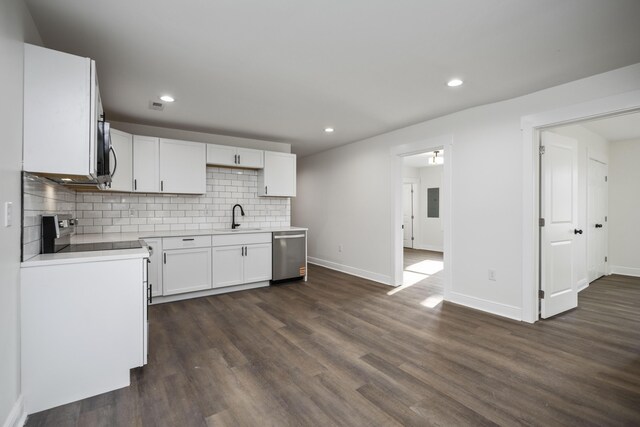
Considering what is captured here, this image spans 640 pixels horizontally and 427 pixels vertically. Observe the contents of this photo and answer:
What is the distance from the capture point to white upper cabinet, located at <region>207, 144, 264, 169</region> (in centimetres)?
448

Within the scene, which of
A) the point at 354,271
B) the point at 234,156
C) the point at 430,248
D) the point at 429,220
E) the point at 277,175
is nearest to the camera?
the point at 234,156

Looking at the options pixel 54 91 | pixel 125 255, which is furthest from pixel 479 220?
pixel 54 91

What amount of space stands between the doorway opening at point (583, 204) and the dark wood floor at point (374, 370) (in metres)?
0.52

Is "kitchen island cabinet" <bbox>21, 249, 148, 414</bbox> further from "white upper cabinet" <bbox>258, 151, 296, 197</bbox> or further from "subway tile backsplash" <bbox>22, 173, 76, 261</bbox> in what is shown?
"white upper cabinet" <bbox>258, 151, 296, 197</bbox>

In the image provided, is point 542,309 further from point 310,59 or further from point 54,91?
point 54,91

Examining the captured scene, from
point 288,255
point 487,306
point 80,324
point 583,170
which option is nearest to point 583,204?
point 583,170

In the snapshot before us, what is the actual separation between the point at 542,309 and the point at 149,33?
14.5 feet

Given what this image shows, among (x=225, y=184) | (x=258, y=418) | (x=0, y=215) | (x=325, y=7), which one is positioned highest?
(x=325, y=7)

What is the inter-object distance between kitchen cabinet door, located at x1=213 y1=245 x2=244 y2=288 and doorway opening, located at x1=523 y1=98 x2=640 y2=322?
139 inches

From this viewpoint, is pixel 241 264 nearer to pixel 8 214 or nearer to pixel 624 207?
pixel 8 214

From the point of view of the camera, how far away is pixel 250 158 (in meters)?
4.78

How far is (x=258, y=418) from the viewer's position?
176cm

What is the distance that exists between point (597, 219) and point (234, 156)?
608 centimetres

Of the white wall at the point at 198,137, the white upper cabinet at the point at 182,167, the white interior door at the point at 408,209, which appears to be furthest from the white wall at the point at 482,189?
the white interior door at the point at 408,209
